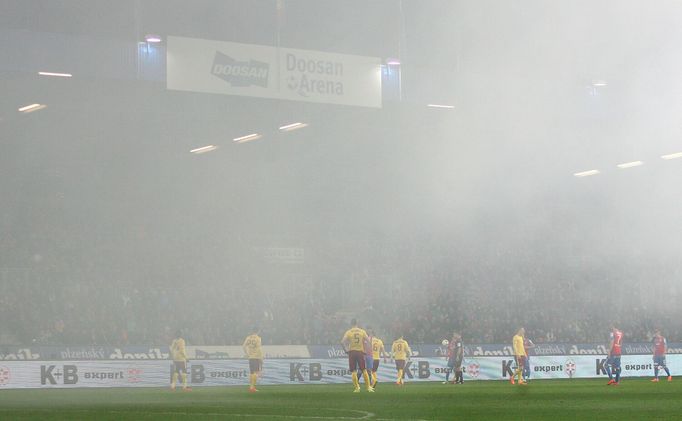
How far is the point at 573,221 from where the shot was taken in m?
12.9

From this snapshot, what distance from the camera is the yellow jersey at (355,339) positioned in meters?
17.7

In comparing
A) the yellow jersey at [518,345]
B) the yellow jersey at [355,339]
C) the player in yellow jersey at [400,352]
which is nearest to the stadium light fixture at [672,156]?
the yellow jersey at [355,339]

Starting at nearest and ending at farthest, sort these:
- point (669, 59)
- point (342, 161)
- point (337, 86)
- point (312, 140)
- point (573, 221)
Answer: point (669, 59)
point (573, 221)
point (337, 86)
point (342, 161)
point (312, 140)

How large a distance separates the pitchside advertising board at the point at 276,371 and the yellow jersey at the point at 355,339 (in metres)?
4.56

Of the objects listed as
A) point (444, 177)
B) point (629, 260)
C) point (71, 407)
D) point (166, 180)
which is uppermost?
point (166, 180)

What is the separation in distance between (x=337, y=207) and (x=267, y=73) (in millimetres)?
4614

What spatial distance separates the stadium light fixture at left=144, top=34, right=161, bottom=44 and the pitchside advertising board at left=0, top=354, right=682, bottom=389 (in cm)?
698

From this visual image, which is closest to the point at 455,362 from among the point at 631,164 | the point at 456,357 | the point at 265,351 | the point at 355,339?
the point at 456,357

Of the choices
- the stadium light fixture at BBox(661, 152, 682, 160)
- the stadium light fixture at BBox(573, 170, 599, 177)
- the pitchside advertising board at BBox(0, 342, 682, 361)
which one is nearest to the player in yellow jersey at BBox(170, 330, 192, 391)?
the pitchside advertising board at BBox(0, 342, 682, 361)

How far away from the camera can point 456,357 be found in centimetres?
2241

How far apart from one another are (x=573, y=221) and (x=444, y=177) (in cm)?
195

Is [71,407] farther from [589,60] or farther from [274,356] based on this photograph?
[274,356]

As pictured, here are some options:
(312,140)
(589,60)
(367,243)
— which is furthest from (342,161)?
(589,60)

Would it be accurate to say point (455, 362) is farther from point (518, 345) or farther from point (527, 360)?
point (527, 360)
